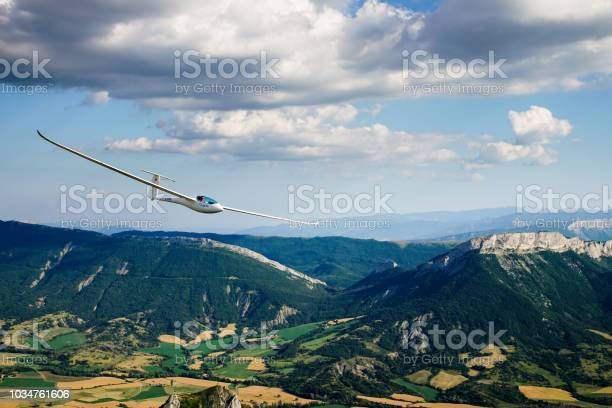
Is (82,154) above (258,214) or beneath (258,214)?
above

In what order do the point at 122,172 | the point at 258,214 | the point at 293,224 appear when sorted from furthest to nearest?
1. the point at 293,224
2. the point at 258,214
3. the point at 122,172

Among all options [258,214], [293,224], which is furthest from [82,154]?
[293,224]

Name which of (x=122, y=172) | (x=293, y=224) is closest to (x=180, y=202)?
(x=122, y=172)

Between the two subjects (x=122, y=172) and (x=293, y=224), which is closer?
(x=122, y=172)

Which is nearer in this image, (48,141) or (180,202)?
(48,141)

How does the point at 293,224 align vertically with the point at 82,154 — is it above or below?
below

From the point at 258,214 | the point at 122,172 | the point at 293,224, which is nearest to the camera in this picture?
the point at 122,172

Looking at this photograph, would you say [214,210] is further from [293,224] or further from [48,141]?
[48,141]

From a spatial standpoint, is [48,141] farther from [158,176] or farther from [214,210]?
[214,210]
